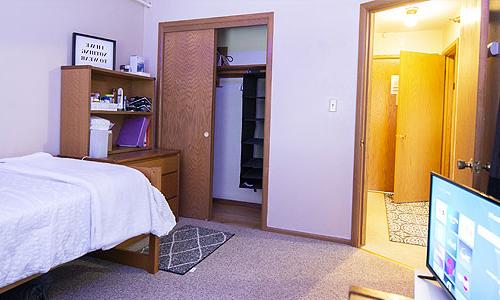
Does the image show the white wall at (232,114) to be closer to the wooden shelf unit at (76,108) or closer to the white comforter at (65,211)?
the wooden shelf unit at (76,108)

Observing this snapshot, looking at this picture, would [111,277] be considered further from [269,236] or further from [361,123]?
[361,123]

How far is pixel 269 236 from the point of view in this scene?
10.3 feet

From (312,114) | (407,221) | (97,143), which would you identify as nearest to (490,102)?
(312,114)

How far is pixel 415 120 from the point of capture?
4734 millimetres

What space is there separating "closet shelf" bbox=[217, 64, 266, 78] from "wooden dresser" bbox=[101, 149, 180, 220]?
1.12 meters

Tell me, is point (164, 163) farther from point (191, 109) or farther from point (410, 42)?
point (410, 42)

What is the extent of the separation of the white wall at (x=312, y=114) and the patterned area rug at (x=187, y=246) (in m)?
0.57

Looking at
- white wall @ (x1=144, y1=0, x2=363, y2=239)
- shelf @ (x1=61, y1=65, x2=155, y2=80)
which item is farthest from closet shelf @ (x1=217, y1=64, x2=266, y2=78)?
shelf @ (x1=61, y1=65, x2=155, y2=80)

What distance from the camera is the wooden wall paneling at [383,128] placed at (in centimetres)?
521

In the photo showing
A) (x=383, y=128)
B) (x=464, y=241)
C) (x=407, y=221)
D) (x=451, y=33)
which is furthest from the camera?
(x=383, y=128)

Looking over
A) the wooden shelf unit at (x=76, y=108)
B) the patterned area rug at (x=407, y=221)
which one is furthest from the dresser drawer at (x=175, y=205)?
the patterned area rug at (x=407, y=221)

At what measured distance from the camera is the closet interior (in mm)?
3891

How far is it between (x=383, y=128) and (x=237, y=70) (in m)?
2.47

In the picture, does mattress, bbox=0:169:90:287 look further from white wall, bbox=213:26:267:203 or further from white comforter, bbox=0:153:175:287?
white wall, bbox=213:26:267:203
